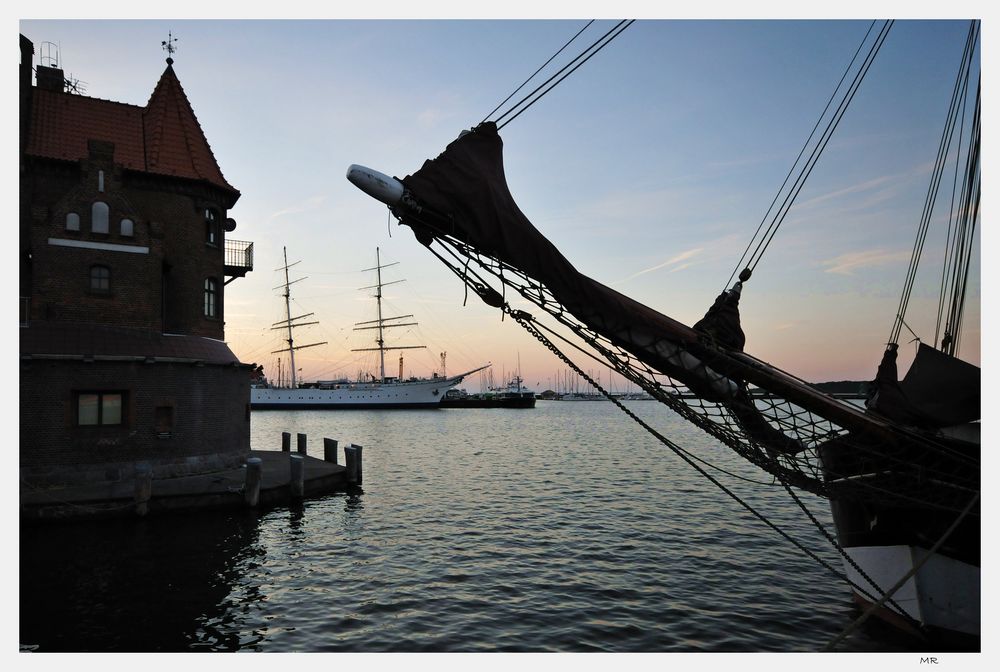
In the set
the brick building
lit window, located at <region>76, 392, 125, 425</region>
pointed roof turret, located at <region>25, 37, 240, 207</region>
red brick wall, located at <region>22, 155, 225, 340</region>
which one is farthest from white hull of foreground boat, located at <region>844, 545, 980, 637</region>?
pointed roof turret, located at <region>25, 37, 240, 207</region>

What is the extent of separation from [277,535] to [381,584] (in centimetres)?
522

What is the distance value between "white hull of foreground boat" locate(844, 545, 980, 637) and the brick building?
19091mm

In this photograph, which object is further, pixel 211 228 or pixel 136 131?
pixel 211 228

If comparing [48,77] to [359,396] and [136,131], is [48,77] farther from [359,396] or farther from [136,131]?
[359,396]

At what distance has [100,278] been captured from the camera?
2161 cm

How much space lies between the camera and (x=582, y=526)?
2056cm

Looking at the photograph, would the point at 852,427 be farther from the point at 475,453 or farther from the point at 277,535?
the point at 475,453

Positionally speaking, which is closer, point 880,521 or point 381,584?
point 880,521

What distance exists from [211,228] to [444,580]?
60.2 ft

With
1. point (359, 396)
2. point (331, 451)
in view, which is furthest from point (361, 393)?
point (331, 451)

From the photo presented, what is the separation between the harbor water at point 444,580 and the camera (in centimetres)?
1135

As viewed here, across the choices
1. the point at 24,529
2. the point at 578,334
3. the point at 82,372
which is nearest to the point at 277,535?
the point at 24,529

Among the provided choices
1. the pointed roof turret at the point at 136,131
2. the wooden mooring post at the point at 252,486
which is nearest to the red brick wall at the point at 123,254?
the pointed roof turret at the point at 136,131

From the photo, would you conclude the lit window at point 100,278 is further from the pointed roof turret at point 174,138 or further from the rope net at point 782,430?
the rope net at point 782,430
